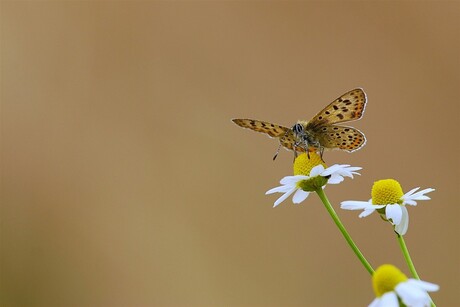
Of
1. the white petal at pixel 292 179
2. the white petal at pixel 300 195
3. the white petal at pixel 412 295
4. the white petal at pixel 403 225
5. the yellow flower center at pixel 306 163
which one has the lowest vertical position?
the white petal at pixel 412 295

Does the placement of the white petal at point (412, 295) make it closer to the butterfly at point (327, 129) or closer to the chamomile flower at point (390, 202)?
the chamomile flower at point (390, 202)

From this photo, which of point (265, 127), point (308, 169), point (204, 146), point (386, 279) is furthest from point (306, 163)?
point (204, 146)

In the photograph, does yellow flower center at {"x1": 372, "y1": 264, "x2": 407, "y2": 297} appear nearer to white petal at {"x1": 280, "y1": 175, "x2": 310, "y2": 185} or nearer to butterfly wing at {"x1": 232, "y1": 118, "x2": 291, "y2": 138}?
white petal at {"x1": 280, "y1": 175, "x2": 310, "y2": 185}

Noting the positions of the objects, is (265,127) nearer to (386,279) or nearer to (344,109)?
(344,109)

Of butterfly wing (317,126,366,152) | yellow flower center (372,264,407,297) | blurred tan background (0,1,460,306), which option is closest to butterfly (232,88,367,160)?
butterfly wing (317,126,366,152)

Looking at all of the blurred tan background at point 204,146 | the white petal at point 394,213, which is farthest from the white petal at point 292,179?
the blurred tan background at point 204,146

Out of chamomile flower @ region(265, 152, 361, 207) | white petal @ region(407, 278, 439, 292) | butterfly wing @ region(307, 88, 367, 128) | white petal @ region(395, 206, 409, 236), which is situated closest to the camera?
white petal @ region(407, 278, 439, 292)

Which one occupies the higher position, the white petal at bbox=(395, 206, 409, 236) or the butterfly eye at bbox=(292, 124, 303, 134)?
the butterfly eye at bbox=(292, 124, 303, 134)
